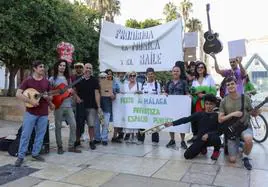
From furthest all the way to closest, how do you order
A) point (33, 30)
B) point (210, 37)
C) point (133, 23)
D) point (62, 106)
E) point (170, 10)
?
point (170, 10)
point (133, 23)
point (33, 30)
point (210, 37)
point (62, 106)

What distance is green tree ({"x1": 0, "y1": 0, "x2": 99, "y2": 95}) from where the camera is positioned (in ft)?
41.6

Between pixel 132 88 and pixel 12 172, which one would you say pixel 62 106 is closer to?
pixel 12 172

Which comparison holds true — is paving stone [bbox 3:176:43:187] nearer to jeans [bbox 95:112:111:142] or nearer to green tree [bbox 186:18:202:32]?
jeans [bbox 95:112:111:142]

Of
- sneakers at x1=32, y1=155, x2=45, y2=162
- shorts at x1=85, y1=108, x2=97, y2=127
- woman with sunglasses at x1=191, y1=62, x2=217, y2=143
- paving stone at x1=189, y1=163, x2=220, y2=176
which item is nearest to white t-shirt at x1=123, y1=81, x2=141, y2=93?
shorts at x1=85, y1=108, x2=97, y2=127

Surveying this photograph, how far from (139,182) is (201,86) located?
8.57 ft

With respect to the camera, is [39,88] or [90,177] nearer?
[90,177]

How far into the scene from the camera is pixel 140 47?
7.51 m

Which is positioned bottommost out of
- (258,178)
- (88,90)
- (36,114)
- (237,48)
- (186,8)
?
(258,178)

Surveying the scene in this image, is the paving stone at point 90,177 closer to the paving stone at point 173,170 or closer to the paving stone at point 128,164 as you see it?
the paving stone at point 128,164

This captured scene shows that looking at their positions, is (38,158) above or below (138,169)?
above

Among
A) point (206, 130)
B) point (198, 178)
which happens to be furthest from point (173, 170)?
point (206, 130)

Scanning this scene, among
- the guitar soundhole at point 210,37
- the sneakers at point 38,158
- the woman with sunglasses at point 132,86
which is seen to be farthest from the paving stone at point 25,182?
the guitar soundhole at point 210,37

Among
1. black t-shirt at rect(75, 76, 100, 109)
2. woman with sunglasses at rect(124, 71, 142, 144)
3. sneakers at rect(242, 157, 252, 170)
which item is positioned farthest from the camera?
woman with sunglasses at rect(124, 71, 142, 144)

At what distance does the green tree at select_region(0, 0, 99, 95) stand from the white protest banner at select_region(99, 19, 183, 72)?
233 inches
